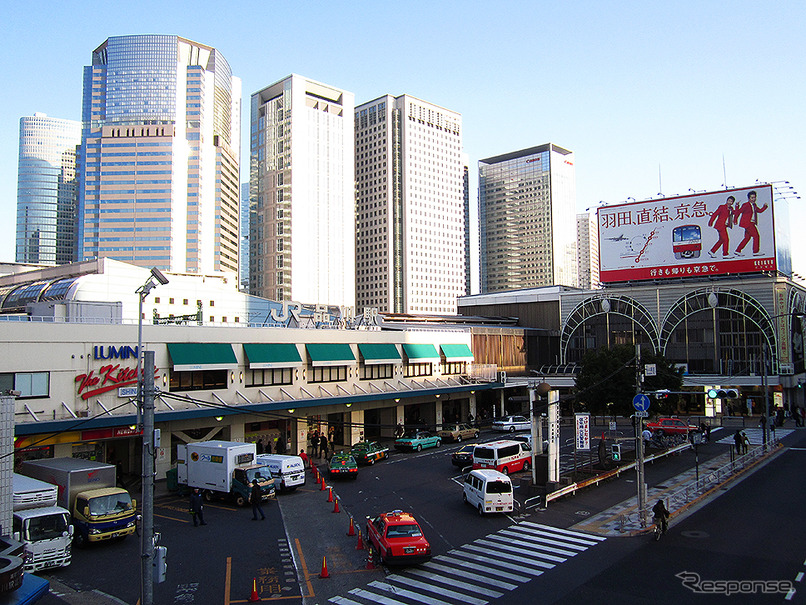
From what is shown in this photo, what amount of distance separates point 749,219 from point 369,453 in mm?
58748

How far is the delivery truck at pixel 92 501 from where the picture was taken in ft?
78.2

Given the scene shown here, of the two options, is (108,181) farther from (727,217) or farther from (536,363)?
(727,217)

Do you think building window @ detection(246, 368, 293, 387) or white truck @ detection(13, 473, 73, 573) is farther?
building window @ detection(246, 368, 293, 387)

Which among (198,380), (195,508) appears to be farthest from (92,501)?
(198,380)

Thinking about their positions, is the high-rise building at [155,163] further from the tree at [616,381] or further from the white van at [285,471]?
the tree at [616,381]

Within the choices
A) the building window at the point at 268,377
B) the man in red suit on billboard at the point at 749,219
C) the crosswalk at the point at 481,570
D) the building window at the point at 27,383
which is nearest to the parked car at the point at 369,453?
the building window at the point at 268,377

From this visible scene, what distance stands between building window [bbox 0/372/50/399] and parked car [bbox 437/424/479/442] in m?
30.2

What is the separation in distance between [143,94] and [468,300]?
449ft

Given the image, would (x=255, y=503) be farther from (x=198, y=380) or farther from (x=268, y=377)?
(x=268, y=377)

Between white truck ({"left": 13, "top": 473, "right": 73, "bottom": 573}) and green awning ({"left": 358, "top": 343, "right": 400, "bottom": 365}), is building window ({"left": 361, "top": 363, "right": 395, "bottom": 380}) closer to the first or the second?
green awning ({"left": 358, "top": 343, "right": 400, "bottom": 365})

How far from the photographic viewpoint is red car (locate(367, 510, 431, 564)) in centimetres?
2023

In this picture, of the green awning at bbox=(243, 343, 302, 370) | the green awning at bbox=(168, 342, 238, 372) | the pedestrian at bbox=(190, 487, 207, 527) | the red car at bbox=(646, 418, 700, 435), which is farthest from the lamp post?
the red car at bbox=(646, 418, 700, 435)

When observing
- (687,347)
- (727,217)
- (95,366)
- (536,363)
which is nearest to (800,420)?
(687,347)

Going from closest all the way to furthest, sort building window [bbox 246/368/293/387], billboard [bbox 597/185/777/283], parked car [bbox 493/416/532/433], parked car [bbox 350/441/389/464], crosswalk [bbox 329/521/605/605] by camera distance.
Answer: crosswalk [bbox 329/521/605/605]
parked car [bbox 350/441/389/464]
building window [bbox 246/368/293/387]
parked car [bbox 493/416/532/433]
billboard [bbox 597/185/777/283]
